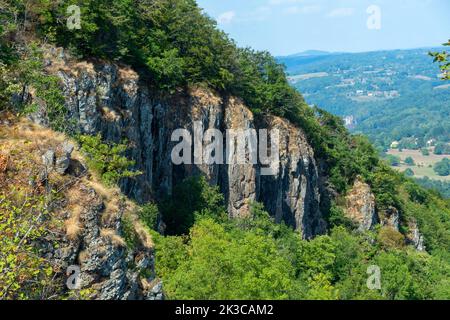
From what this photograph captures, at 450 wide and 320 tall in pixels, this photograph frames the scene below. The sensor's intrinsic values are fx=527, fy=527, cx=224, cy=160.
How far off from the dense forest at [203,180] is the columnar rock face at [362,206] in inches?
48.4

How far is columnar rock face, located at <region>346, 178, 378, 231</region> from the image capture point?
7188cm

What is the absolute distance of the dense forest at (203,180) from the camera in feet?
84.3

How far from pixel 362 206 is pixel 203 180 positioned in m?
35.0

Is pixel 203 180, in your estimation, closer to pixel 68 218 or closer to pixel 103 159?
pixel 103 159

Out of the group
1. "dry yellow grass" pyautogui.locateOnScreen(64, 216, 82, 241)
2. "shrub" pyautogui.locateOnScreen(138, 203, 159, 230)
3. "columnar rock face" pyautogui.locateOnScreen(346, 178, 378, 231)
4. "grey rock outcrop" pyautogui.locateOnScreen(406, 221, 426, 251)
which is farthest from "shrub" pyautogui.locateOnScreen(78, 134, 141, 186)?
"grey rock outcrop" pyautogui.locateOnScreen(406, 221, 426, 251)

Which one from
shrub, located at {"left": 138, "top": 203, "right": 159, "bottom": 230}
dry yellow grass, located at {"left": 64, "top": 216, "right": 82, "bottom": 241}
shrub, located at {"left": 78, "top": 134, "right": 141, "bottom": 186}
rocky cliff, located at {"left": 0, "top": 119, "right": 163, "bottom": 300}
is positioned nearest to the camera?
rocky cliff, located at {"left": 0, "top": 119, "right": 163, "bottom": 300}

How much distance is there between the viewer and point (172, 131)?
154ft

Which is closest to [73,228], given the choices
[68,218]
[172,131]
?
[68,218]

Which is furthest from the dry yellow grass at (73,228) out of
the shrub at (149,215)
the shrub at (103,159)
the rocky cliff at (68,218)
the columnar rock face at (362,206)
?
the columnar rock face at (362,206)

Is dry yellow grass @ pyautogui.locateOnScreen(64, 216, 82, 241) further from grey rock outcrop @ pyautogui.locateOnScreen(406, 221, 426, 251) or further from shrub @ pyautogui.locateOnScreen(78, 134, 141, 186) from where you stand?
grey rock outcrop @ pyautogui.locateOnScreen(406, 221, 426, 251)

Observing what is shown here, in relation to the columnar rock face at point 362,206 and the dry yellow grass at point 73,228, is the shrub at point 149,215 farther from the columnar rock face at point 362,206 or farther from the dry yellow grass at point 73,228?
→ the columnar rock face at point 362,206

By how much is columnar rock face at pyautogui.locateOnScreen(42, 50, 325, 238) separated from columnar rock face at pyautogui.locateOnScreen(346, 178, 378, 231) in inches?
269
